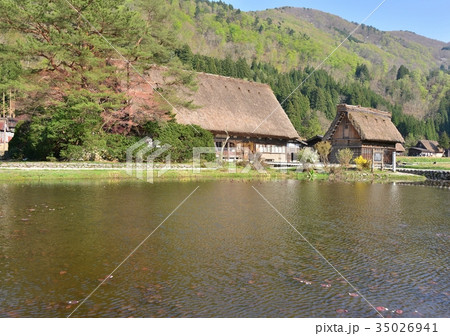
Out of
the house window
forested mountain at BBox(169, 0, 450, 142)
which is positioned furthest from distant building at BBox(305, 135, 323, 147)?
forested mountain at BBox(169, 0, 450, 142)

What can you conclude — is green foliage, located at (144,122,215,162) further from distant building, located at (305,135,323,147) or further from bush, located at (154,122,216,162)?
distant building, located at (305,135,323,147)

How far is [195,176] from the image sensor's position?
105 feet

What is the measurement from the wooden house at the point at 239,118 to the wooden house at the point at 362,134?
4942mm

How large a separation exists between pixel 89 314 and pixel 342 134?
49.3 m

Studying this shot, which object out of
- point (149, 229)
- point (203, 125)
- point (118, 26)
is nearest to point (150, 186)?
point (149, 229)

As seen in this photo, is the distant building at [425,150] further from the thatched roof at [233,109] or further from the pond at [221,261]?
the pond at [221,261]

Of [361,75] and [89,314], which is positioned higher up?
[361,75]

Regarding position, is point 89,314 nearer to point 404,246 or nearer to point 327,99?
point 404,246

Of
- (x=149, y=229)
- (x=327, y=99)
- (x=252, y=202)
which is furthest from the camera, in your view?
(x=327, y=99)

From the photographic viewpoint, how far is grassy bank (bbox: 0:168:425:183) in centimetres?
2722

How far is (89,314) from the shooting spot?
5.80 metres

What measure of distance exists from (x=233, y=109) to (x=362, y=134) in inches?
584

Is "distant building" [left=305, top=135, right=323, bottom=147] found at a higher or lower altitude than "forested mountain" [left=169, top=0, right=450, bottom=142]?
lower

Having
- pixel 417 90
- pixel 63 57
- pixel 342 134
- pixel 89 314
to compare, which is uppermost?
pixel 417 90
